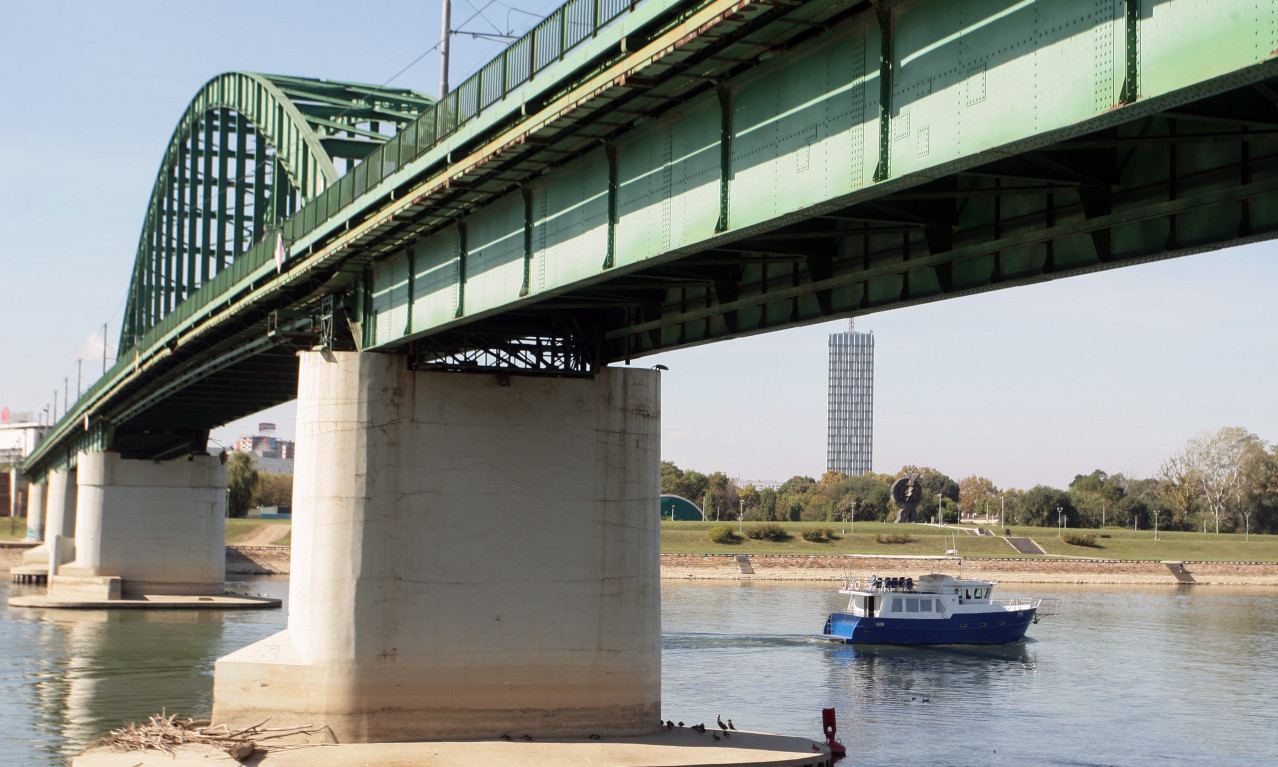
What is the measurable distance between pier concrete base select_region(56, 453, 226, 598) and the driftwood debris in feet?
159

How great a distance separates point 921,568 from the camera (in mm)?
110312

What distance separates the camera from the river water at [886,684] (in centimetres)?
3478

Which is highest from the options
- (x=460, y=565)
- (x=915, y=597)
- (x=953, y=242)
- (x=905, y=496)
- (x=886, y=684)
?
(x=953, y=242)

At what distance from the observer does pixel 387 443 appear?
2967cm

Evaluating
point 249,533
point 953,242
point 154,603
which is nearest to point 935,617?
point 154,603

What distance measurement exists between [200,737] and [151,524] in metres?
51.5

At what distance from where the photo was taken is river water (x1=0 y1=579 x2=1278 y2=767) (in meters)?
34.8

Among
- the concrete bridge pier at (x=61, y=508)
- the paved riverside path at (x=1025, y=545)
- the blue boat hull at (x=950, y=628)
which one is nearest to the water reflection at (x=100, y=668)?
the concrete bridge pier at (x=61, y=508)

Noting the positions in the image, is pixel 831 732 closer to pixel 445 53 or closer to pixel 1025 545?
pixel 445 53

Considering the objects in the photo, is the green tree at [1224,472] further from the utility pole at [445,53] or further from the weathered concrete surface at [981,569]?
the utility pole at [445,53]

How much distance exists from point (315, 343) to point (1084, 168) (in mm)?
24621

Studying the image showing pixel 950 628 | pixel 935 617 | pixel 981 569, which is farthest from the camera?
pixel 981 569

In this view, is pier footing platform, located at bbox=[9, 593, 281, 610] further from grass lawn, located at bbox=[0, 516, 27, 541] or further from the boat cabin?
grass lawn, located at bbox=[0, 516, 27, 541]

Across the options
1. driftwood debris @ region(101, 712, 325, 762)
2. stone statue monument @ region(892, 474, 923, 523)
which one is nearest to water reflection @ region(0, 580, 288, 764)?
driftwood debris @ region(101, 712, 325, 762)
